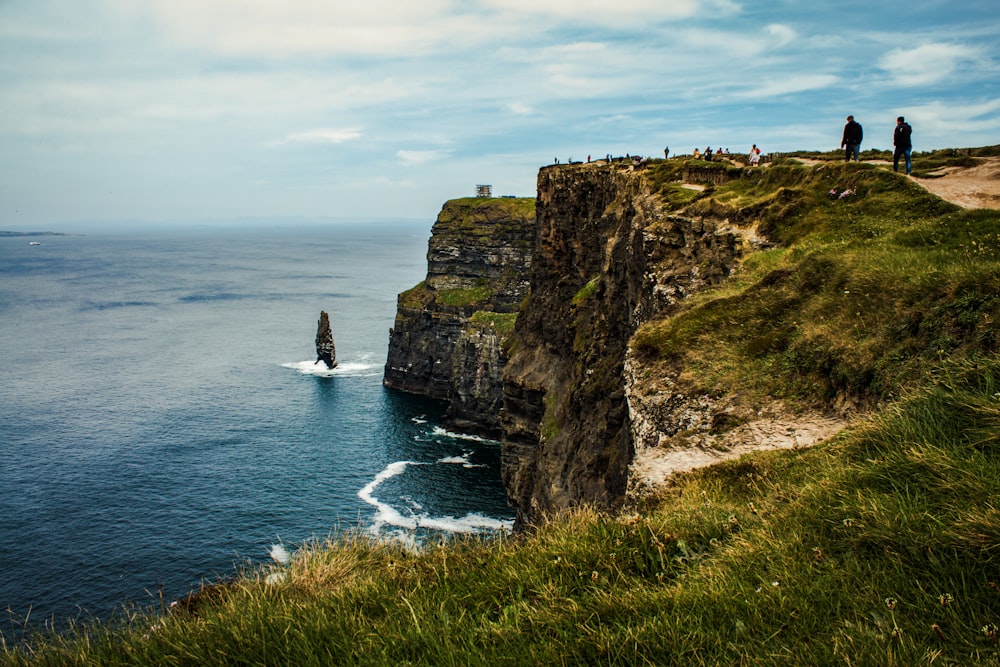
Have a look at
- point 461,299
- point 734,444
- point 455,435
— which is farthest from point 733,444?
point 461,299

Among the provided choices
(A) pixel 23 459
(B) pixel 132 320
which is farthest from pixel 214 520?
(B) pixel 132 320

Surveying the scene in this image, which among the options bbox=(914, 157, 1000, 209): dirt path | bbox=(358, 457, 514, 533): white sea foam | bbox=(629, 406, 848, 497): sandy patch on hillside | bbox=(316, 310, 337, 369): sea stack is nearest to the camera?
A: bbox=(629, 406, 848, 497): sandy patch on hillside

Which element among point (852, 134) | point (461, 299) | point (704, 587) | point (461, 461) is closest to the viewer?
point (704, 587)

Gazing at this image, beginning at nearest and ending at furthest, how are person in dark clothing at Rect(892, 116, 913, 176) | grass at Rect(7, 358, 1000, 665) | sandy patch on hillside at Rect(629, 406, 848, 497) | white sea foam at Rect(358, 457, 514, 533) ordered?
grass at Rect(7, 358, 1000, 665), sandy patch on hillside at Rect(629, 406, 848, 497), person in dark clothing at Rect(892, 116, 913, 176), white sea foam at Rect(358, 457, 514, 533)

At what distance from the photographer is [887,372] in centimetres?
1385

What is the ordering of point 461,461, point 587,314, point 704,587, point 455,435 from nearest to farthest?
1. point 704,587
2. point 587,314
3. point 461,461
4. point 455,435

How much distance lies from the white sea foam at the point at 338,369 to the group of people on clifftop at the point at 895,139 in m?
94.9

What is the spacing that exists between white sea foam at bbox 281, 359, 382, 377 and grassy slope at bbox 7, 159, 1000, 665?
346ft

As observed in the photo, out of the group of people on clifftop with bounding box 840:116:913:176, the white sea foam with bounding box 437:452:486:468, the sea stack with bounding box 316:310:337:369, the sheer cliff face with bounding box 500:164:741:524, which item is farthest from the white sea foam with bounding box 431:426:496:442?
the group of people on clifftop with bounding box 840:116:913:176

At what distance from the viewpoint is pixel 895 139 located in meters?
26.0

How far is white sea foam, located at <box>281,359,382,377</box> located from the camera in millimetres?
112938

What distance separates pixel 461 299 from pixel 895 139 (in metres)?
90.9

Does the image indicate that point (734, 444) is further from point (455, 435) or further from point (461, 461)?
point (455, 435)

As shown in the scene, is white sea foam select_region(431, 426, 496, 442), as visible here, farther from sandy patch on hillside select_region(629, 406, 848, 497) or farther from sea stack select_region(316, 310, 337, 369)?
sandy patch on hillside select_region(629, 406, 848, 497)
